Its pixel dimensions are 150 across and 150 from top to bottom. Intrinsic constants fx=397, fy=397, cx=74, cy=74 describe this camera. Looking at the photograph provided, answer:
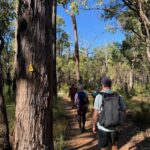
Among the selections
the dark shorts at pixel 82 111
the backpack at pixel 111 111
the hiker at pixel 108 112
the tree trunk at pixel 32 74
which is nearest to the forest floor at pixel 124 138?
the dark shorts at pixel 82 111

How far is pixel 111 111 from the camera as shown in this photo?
7309 mm

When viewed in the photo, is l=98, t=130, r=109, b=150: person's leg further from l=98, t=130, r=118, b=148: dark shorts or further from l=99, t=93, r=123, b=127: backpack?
l=99, t=93, r=123, b=127: backpack

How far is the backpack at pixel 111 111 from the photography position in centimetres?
732

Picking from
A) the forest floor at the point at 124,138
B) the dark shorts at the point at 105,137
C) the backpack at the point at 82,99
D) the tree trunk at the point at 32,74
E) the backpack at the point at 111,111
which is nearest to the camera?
the tree trunk at the point at 32,74

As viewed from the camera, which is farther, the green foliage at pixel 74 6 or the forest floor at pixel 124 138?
the green foliage at pixel 74 6

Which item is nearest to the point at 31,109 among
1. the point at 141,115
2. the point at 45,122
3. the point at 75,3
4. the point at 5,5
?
the point at 45,122

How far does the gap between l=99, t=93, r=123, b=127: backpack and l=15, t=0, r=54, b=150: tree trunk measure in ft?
4.22

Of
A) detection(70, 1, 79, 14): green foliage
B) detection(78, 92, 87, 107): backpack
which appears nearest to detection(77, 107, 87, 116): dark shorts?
detection(78, 92, 87, 107): backpack

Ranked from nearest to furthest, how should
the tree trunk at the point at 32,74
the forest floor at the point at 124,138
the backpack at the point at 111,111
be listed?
the tree trunk at the point at 32,74 < the backpack at the point at 111,111 < the forest floor at the point at 124,138

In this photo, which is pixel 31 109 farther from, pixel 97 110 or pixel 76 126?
pixel 76 126

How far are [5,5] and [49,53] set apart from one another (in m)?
11.3

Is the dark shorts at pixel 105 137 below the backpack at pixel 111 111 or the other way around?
below

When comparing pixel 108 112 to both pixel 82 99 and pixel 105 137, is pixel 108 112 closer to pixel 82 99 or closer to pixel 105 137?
pixel 105 137

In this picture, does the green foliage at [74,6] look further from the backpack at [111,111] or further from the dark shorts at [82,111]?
the backpack at [111,111]
